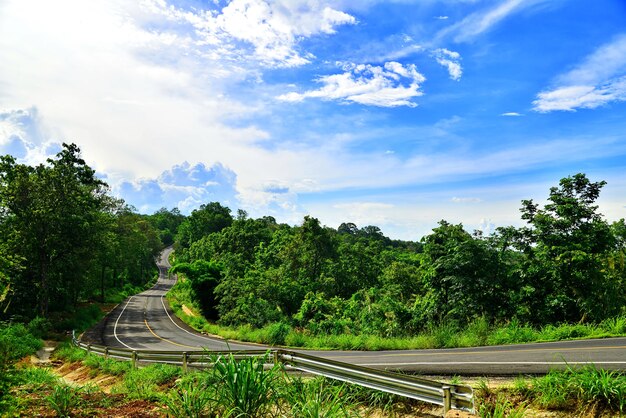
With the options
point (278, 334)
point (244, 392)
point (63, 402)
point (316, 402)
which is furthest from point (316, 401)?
point (278, 334)

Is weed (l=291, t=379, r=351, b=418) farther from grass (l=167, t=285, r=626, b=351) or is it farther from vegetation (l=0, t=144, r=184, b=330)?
vegetation (l=0, t=144, r=184, b=330)

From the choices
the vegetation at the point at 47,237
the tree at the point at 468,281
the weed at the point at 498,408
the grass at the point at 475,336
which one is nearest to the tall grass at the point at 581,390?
the weed at the point at 498,408

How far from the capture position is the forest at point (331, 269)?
1705 cm

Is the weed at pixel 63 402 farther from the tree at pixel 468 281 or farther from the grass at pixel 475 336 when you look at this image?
the tree at pixel 468 281

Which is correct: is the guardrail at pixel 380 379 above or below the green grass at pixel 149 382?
above

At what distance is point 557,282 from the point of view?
17.2 meters

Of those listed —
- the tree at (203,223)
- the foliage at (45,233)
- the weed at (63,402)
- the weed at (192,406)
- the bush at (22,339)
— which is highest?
the tree at (203,223)

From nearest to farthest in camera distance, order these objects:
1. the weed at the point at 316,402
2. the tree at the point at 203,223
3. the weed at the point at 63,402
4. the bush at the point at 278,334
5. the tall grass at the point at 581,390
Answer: the weed at the point at 316,402 → the tall grass at the point at 581,390 → the weed at the point at 63,402 → the bush at the point at 278,334 → the tree at the point at 203,223

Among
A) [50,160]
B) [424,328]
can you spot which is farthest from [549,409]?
[50,160]

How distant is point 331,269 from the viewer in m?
38.8

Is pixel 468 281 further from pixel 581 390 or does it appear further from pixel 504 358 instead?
pixel 581 390

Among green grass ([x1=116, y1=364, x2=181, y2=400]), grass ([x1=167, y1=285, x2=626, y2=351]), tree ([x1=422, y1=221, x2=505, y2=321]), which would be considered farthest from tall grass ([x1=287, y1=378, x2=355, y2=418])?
tree ([x1=422, y1=221, x2=505, y2=321])

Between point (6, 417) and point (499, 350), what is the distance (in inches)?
474

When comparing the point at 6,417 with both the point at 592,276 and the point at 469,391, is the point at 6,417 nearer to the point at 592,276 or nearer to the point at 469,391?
the point at 469,391
